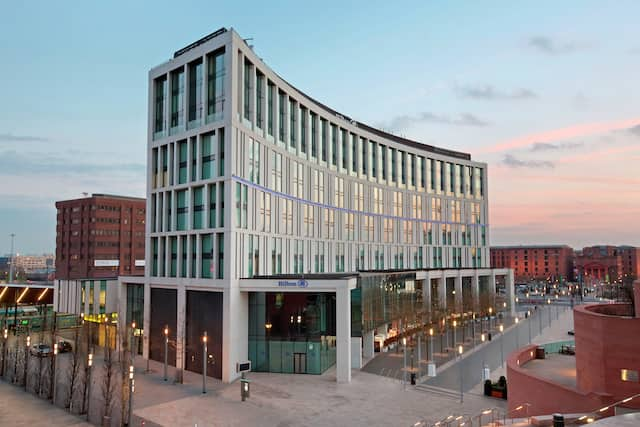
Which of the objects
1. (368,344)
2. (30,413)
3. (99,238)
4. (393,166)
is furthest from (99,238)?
(30,413)

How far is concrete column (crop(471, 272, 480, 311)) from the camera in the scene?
240 ft

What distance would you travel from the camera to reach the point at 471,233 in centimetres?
9619

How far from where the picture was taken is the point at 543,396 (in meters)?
26.4

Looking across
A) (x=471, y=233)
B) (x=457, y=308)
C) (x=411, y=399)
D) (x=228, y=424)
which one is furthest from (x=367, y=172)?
(x=228, y=424)

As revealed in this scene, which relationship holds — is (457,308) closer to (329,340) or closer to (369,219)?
(369,219)

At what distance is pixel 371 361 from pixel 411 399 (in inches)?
558

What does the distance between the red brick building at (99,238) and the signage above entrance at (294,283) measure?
3007 inches

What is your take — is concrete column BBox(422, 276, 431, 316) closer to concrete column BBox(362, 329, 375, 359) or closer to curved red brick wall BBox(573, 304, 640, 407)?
concrete column BBox(362, 329, 375, 359)

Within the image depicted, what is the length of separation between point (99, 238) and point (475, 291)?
81.2 meters

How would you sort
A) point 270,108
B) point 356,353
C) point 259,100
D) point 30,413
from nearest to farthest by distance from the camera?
point 30,413 → point 356,353 → point 259,100 → point 270,108

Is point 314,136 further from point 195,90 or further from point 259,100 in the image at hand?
point 195,90

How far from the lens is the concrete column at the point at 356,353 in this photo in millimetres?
44594

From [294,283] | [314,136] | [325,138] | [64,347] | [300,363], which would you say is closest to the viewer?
[294,283]

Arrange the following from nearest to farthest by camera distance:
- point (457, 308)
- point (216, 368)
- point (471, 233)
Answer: point (216, 368) → point (457, 308) → point (471, 233)
